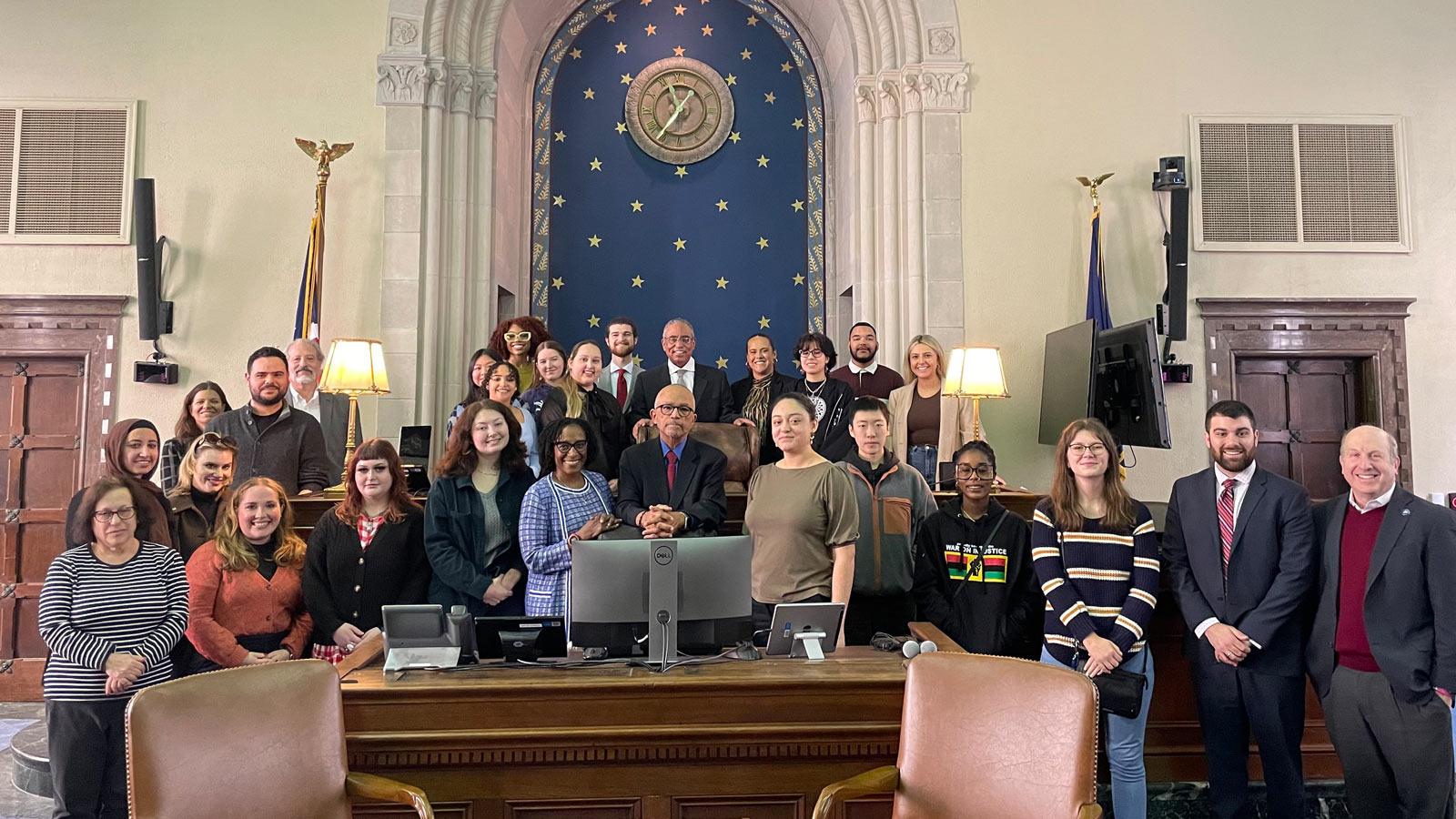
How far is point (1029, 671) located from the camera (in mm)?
2682

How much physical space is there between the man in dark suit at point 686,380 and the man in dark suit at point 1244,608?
7.97ft

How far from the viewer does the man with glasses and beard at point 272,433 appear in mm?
4754

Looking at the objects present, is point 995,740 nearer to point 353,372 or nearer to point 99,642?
point 99,642

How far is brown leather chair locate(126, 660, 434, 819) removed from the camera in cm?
247

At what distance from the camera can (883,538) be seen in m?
4.23

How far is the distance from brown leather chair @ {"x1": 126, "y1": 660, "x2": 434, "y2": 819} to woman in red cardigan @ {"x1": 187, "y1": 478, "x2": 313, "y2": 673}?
101cm

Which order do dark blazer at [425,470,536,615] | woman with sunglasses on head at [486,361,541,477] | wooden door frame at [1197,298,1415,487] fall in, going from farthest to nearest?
1. wooden door frame at [1197,298,1415,487]
2. woman with sunglasses on head at [486,361,541,477]
3. dark blazer at [425,470,536,615]

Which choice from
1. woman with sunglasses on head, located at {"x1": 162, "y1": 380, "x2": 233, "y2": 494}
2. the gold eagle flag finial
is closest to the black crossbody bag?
woman with sunglasses on head, located at {"x1": 162, "y1": 380, "x2": 233, "y2": 494}

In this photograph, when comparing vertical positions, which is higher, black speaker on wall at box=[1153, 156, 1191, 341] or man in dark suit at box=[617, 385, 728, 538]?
black speaker on wall at box=[1153, 156, 1191, 341]

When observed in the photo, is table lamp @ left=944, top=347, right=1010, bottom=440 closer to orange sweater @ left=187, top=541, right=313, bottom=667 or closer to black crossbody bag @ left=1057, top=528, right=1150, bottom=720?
black crossbody bag @ left=1057, top=528, right=1150, bottom=720

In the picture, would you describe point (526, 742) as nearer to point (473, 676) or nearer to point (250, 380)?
point (473, 676)

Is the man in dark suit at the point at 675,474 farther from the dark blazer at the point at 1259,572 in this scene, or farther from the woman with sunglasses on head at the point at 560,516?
the dark blazer at the point at 1259,572

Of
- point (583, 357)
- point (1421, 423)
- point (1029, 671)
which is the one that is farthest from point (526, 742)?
point (1421, 423)

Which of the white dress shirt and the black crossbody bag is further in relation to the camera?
the white dress shirt
